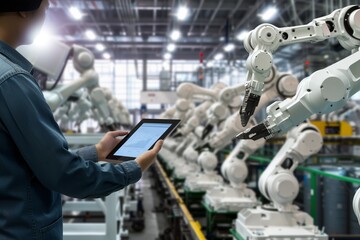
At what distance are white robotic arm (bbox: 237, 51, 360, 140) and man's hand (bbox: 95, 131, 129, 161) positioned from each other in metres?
0.87

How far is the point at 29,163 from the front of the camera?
144cm

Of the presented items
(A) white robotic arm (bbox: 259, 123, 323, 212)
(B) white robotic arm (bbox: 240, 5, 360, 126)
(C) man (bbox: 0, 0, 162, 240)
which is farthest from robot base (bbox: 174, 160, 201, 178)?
(C) man (bbox: 0, 0, 162, 240)

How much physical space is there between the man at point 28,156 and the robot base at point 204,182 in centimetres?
644

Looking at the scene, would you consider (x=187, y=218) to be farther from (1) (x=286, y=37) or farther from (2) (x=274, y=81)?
(1) (x=286, y=37)

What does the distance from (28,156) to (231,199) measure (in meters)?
5.11

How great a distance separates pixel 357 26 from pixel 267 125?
84 centimetres

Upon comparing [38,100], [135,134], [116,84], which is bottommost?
[135,134]

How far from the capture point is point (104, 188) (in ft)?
5.22

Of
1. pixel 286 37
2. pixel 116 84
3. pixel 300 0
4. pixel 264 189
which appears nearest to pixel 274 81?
pixel 264 189

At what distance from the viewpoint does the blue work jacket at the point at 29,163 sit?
4.61ft

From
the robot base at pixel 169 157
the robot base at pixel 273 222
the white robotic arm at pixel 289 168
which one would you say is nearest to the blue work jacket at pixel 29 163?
the robot base at pixel 273 222

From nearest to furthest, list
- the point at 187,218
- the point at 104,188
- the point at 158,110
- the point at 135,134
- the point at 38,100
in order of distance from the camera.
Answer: the point at 38,100 → the point at 104,188 → the point at 135,134 → the point at 187,218 → the point at 158,110

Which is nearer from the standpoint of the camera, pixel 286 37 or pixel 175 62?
pixel 286 37

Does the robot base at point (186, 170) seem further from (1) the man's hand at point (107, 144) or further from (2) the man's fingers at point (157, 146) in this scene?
(2) the man's fingers at point (157, 146)
